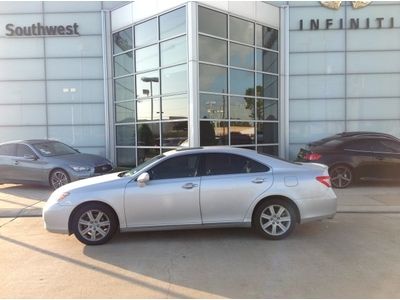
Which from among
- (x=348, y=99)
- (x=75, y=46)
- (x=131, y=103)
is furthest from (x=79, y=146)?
(x=348, y=99)

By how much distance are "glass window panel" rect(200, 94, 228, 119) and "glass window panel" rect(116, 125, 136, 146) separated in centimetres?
369

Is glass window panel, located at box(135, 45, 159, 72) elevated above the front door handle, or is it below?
above

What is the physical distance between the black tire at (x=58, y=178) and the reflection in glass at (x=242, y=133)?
248 inches

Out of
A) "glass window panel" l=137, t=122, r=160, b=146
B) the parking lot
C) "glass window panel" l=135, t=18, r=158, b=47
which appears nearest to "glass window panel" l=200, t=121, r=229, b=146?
"glass window panel" l=137, t=122, r=160, b=146

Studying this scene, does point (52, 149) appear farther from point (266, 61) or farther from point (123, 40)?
point (266, 61)

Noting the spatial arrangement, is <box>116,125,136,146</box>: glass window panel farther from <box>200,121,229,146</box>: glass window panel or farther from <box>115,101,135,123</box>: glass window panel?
<box>200,121,229,146</box>: glass window panel

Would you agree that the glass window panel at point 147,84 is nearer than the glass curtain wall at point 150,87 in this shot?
No

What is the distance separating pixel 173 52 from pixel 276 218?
9604 millimetres

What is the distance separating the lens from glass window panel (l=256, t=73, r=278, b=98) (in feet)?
53.8

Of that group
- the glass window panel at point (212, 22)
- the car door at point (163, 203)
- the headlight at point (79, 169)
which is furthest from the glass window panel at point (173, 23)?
the car door at point (163, 203)

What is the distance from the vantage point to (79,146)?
17.8m

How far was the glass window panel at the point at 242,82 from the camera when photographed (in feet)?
50.7

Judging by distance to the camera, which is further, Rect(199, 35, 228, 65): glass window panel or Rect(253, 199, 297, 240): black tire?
Rect(199, 35, 228, 65): glass window panel

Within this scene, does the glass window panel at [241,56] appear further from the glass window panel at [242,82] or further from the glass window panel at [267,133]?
the glass window panel at [267,133]
